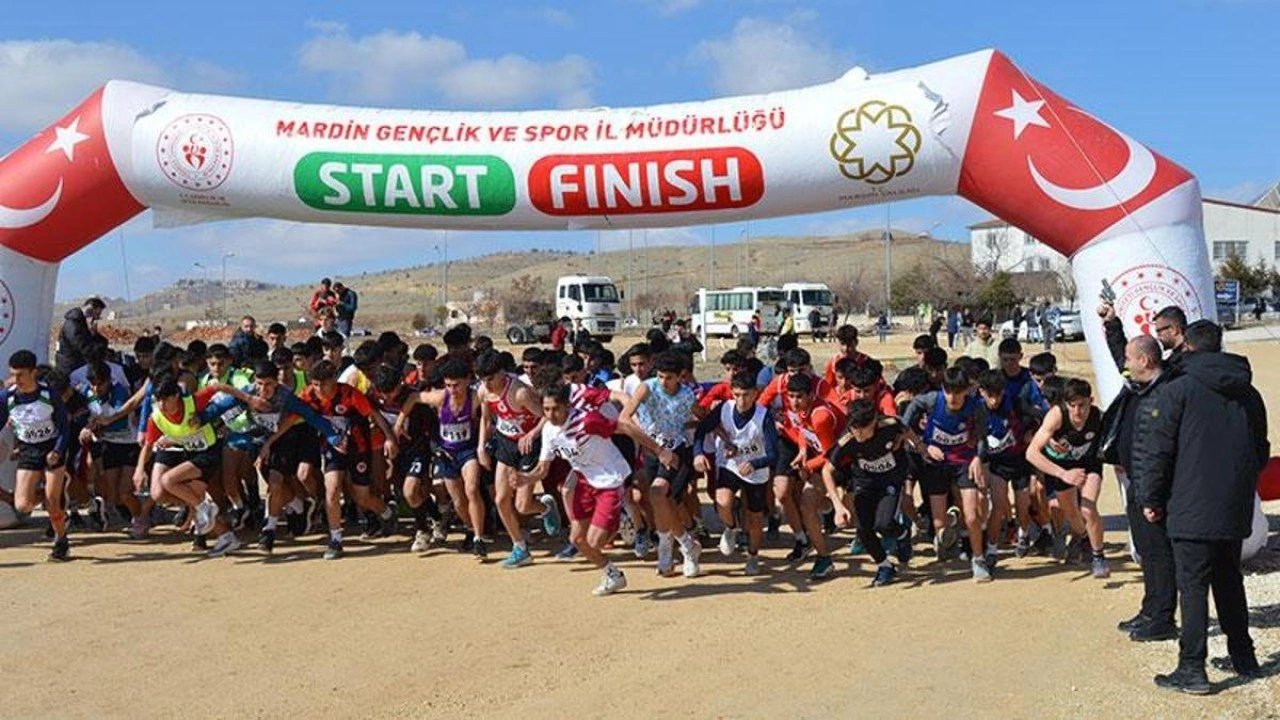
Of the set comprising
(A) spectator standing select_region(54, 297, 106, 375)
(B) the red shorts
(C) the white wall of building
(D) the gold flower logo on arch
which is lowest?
(B) the red shorts

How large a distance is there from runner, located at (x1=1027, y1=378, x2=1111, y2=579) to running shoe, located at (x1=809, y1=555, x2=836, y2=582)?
4.93 ft

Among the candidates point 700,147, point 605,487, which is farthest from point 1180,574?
point 700,147

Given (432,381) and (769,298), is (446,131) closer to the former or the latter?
(432,381)

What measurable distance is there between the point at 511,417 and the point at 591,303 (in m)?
29.8

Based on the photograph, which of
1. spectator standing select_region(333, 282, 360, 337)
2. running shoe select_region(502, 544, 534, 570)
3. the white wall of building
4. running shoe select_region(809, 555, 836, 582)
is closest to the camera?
running shoe select_region(809, 555, 836, 582)

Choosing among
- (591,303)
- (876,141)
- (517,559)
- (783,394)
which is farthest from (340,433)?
(591,303)

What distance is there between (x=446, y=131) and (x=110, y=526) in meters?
4.57

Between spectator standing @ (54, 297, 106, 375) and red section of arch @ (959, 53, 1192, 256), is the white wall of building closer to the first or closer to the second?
red section of arch @ (959, 53, 1192, 256)

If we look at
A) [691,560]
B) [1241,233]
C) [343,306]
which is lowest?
[691,560]

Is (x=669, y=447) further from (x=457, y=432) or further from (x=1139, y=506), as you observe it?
(x=1139, y=506)

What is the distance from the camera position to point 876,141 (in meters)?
7.35

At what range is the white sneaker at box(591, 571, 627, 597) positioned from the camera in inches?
272

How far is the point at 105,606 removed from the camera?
6840 millimetres

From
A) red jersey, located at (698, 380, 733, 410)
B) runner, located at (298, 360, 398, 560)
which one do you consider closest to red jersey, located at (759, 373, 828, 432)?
red jersey, located at (698, 380, 733, 410)
